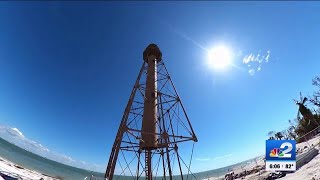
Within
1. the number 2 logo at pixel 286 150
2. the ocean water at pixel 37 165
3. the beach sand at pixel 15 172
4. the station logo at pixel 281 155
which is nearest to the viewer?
the beach sand at pixel 15 172

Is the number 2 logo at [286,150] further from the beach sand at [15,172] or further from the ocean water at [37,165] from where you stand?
the ocean water at [37,165]

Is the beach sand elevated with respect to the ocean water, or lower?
elevated

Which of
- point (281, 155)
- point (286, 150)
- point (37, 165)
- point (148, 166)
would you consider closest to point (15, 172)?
point (148, 166)

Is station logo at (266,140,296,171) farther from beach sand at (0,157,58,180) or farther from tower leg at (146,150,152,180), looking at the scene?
beach sand at (0,157,58,180)

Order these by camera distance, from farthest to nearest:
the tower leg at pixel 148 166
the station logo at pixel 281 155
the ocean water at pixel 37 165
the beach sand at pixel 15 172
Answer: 1. the ocean water at pixel 37 165
2. the tower leg at pixel 148 166
3. the station logo at pixel 281 155
4. the beach sand at pixel 15 172

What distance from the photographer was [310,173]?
34.1 feet

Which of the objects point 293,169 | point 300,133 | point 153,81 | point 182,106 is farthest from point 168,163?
point 300,133

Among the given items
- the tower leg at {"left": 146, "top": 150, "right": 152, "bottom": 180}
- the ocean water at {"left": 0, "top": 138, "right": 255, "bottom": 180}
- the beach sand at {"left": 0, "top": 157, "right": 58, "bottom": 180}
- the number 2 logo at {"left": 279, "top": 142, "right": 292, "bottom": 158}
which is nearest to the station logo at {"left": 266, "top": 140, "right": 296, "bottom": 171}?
the number 2 logo at {"left": 279, "top": 142, "right": 292, "bottom": 158}

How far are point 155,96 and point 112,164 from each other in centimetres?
583

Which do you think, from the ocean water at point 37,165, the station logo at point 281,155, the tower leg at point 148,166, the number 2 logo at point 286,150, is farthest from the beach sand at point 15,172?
the ocean water at point 37,165

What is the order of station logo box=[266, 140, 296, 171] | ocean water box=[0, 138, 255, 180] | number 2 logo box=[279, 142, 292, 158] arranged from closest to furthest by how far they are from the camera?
station logo box=[266, 140, 296, 171] → number 2 logo box=[279, 142, 292, 158] → ocean water box=[0, 138, 255, 180]

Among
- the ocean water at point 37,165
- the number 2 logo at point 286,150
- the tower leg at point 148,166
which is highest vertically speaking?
the number 2 logo at point 286,150

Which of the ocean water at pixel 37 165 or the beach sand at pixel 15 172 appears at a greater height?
the beach sand at pixel 15 172

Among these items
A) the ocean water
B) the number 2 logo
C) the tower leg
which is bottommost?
the ocean water
